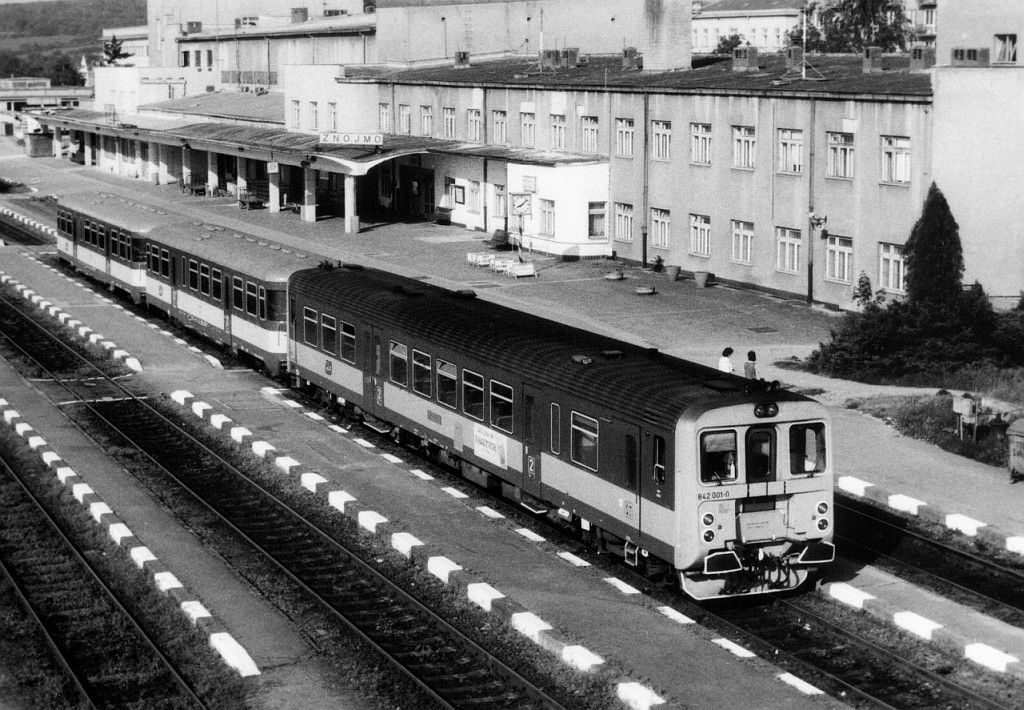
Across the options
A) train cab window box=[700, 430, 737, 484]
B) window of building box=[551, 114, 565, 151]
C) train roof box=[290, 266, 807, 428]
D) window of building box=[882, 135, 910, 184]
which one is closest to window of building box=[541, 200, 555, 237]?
window of building box=[551, 114, 565, 151]

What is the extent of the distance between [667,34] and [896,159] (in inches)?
573

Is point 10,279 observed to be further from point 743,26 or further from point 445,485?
point 743,26

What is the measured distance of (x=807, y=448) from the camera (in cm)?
1706

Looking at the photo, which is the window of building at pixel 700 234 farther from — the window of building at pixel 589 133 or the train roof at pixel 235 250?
the train roof at pixel 235 250

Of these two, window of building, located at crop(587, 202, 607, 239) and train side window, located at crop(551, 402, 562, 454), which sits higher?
window of building, located at crop(587, 202, 607, 239)

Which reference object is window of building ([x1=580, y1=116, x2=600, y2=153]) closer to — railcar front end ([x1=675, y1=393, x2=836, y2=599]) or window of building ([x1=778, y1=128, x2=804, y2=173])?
window of building ([x1=778, y1=128, x2=804, y2=173])

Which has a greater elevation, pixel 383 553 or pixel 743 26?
pixel 743 26

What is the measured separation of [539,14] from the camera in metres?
68.7

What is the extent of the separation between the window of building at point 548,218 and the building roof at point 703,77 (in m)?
4.13

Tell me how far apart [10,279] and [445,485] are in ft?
97.7

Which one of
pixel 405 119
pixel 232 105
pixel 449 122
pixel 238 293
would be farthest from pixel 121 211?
pixel 232 105

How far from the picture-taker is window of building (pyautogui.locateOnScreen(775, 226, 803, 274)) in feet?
136

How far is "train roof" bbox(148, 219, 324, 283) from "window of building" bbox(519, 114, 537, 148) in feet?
58.6

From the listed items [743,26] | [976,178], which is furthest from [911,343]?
[743,26]
